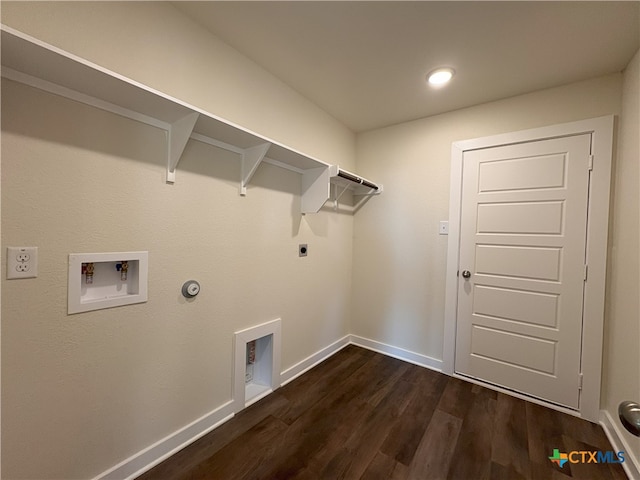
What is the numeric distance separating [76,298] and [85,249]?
0.21 metres

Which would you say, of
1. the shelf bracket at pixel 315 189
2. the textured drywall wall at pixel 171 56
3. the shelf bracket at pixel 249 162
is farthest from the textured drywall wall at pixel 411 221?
the shelf bracket at pixel 249 162

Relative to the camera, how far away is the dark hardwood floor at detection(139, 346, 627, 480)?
135cm

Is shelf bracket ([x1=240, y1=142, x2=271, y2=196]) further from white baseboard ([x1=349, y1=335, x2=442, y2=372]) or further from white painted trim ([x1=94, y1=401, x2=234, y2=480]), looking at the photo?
white baseboard ([x1=349, y1=335, x2=442, y2=372])

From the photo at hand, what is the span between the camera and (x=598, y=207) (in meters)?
1.72

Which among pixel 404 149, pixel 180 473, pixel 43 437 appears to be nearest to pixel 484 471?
pixel 180 473

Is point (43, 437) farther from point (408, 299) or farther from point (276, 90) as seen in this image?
point (408, 299)

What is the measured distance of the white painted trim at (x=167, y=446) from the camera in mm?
1231

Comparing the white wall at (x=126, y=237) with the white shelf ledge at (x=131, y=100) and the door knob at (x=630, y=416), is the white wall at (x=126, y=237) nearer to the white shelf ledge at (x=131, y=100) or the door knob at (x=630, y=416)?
the white shelf ledge at (x=131, y=100)

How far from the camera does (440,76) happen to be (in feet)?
5.93

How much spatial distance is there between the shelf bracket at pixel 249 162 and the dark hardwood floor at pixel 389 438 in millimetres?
1549

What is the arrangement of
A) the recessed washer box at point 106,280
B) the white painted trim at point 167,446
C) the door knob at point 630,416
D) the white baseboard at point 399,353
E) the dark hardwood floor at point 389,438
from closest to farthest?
the door knob at point 630,416 < the recessed washer box at point 106,280 < the white painted trim at point 167,446 < the dark hardwood floor at point 389,438 < the white baseboard at point 399,353

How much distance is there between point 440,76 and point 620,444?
254 cm

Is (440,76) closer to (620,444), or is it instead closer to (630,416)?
(630,416)

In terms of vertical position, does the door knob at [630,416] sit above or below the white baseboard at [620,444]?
above
